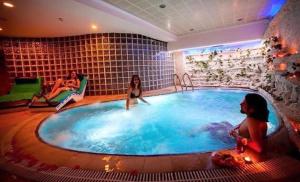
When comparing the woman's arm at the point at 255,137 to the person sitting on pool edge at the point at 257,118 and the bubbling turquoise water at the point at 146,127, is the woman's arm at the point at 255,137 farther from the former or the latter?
the bubbling turquoise water at the point at 146,127

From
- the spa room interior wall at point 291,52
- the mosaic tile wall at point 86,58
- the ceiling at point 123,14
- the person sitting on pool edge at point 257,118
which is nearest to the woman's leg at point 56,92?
the mosaic tile wall at point 86,58

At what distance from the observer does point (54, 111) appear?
16.1 ft

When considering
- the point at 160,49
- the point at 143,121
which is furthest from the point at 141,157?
the point at 160,49

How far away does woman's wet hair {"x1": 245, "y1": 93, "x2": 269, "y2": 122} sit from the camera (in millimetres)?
1772

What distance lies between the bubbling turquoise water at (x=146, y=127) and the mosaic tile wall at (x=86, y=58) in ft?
5.90

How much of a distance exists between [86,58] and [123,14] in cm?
308

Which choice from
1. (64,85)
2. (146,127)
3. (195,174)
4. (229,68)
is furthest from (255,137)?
(229,68)

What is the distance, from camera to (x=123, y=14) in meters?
5.28

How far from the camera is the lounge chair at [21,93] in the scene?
5.45m

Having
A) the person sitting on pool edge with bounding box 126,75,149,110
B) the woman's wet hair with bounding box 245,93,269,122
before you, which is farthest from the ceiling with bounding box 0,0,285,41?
the woman's wet hair with bounding box 245,93,269,122

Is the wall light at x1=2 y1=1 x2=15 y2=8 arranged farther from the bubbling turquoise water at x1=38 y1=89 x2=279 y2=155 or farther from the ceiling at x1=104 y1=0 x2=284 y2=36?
the bubbling turquoise water at x1=38 y1=89 x2=279 y2=155

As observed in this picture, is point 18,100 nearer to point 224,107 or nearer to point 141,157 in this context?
point 141,157

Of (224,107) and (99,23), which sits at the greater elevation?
(99,23)

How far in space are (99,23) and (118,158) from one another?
490cm
